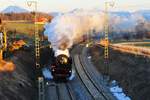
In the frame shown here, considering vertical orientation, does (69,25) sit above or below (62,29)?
above

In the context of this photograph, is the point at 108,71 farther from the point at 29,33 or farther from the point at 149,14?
the point at 149,14

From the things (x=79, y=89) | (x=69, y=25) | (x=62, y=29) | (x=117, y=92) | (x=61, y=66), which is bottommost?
(x=79, y=89)

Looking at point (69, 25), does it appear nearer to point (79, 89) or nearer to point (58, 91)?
point (79, 89)

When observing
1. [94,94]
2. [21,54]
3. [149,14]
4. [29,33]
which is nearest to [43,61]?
[21,54]

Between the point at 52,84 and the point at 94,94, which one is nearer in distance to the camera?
the point at 94,94

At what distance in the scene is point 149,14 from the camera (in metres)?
151

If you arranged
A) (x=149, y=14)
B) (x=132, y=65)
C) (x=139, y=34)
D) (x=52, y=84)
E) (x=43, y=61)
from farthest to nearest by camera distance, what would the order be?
(x=149, y=14)
(x=139, y=34)
(x=43, y=61)
(x=132, y=65)
(x=52, y=84)

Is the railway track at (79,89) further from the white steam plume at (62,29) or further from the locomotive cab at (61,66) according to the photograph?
the white steam plume at (62,29)

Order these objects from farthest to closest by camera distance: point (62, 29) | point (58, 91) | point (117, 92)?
point (62, 29) < point (58, 91) < point (117, 92)

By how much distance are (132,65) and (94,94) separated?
1257 centimetres

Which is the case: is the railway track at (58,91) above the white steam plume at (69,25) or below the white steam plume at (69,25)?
below

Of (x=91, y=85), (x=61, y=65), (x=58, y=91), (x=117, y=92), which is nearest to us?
(x=117, y=92)

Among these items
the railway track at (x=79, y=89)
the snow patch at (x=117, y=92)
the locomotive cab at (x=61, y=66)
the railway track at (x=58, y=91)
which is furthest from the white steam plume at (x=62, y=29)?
the snow patch at (x=117, y=92)

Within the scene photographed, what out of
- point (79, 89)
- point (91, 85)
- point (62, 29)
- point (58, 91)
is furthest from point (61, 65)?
point (62, 29)
